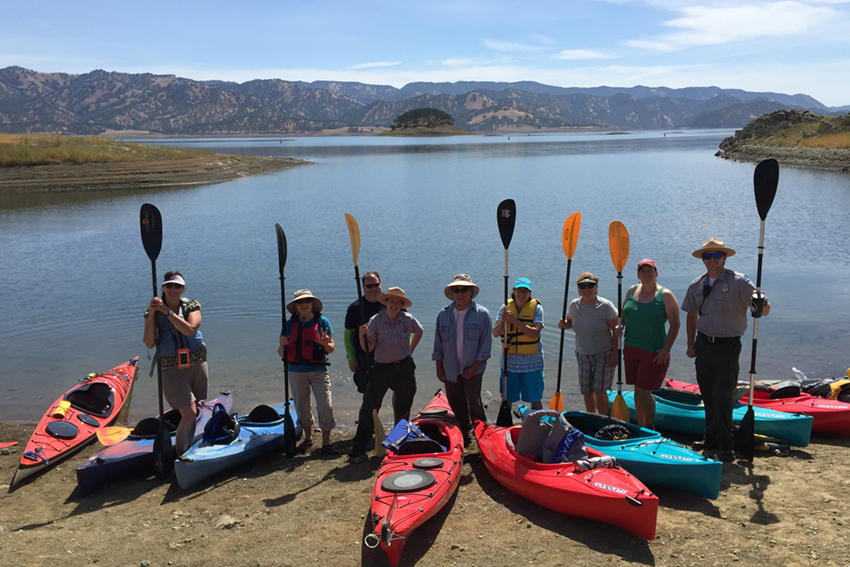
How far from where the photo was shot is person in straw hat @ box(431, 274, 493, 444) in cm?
662

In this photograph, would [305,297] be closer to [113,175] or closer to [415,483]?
[415,483]

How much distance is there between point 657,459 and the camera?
554 centimetres

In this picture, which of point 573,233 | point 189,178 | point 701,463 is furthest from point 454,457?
point 189,178

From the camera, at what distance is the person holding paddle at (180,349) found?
243 inches

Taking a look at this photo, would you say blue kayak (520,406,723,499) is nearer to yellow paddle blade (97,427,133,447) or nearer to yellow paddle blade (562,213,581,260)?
yellow paddle blade (562,213,581,260)

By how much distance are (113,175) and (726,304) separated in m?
43.6

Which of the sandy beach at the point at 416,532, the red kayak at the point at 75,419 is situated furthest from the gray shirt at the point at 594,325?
the red kayak at the point at 75,419

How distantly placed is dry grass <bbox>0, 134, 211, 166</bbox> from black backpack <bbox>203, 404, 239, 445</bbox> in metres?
42.0

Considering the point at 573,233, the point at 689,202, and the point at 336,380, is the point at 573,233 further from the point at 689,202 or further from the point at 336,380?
the point at 689,202

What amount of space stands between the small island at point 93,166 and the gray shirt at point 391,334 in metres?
39.4

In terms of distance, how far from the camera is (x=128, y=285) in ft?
56.8

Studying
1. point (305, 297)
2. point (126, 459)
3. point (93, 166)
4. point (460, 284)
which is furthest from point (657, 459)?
point (93, 166)

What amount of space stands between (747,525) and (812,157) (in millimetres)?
52040

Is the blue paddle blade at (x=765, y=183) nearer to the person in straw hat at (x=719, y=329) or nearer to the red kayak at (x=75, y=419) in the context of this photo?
the person in straw hat at (x=719, y=329)
